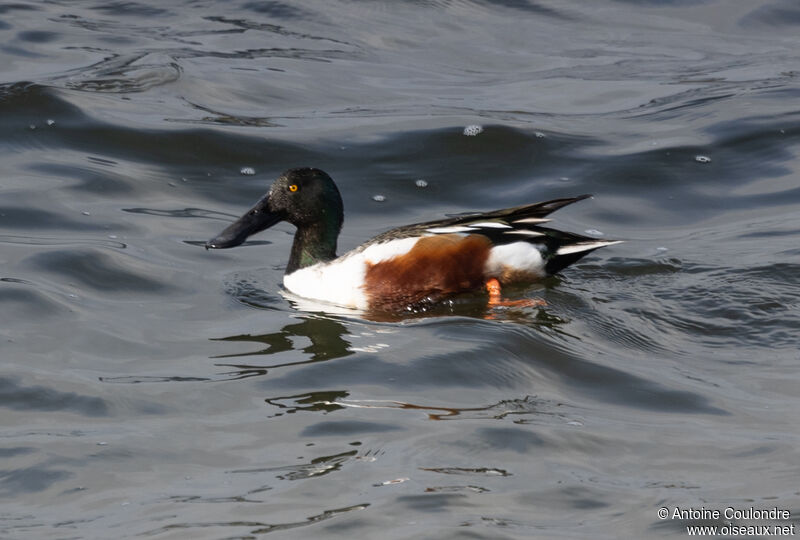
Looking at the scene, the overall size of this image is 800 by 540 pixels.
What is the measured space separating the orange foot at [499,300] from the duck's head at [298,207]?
1096 mm

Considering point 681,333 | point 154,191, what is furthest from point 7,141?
point 681,333

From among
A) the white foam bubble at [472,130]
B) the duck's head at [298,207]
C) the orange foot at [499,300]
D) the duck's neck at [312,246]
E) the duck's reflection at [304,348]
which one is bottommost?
the duck's reflection at [304,348]

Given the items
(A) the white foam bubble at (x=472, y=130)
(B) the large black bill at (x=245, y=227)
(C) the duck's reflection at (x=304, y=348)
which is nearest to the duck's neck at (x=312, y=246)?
(B) the large black bill at (x=245, y=227)

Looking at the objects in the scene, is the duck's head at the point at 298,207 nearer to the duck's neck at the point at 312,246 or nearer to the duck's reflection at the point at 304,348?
the duck's neck at the point at 312,246

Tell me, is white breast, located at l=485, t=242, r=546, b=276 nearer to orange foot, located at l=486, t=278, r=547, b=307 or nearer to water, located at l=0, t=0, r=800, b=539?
orange foot, located at l=486, t=278, r=547, b=307

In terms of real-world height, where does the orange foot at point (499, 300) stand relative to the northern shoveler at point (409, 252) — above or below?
below

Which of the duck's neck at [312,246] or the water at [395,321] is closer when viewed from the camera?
the water at [395,321]

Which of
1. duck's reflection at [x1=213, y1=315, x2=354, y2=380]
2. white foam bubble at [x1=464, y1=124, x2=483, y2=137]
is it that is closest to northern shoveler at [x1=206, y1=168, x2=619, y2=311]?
duck's reflection at [x1=213, y1=315, x2=354, y2=380]

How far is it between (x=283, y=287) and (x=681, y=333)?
8.08 ft

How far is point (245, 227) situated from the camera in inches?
303

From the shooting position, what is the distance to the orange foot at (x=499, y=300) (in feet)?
23.6

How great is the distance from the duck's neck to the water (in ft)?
0.89

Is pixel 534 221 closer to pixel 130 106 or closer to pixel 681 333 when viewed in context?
pixel 681 333


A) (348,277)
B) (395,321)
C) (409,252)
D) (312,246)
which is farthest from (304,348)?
(312,246)
